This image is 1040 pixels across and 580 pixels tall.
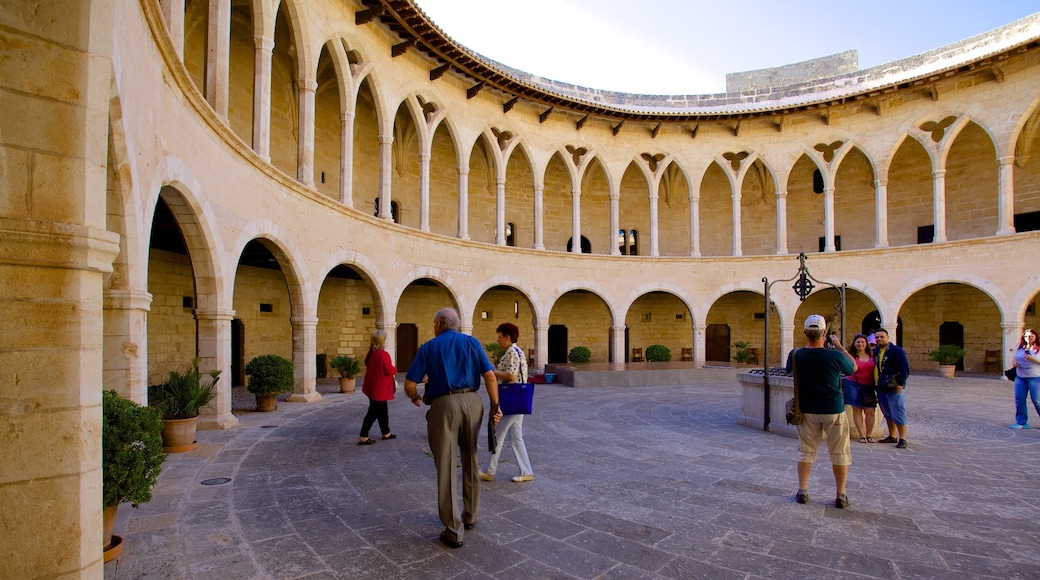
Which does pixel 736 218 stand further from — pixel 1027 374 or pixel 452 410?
pixel 452 410

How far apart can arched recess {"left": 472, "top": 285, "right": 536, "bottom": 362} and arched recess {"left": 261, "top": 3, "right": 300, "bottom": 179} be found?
9972 mm

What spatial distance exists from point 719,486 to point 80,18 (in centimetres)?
612

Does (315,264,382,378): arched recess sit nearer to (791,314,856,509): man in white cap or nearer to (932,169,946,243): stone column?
(791,314,856,509): man in white cap

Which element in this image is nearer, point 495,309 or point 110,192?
point 110,192

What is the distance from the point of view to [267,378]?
32.5 ft

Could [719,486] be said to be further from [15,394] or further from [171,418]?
[171,418]

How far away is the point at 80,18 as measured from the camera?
266 centimetres

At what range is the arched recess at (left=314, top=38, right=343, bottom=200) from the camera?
1695 cm

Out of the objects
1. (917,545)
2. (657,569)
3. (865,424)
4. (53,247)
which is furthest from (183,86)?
(865,424)

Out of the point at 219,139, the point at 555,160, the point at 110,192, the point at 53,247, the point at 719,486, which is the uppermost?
the point at 555,160

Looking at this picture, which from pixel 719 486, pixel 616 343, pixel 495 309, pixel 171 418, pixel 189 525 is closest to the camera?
pixel 189 525

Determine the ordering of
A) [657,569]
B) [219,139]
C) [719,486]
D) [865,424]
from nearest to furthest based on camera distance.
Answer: [657,569], [719,486], [865,424], [219,139]

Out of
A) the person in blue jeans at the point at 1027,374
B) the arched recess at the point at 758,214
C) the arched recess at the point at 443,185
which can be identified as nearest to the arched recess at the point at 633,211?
the arched recess at the point at 758,214

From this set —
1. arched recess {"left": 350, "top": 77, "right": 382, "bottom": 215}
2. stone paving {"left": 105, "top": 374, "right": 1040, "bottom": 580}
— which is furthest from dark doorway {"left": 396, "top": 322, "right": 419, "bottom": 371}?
stone paving {"left": 105, "top": 374, "right": 1040, "bottom": 580}
